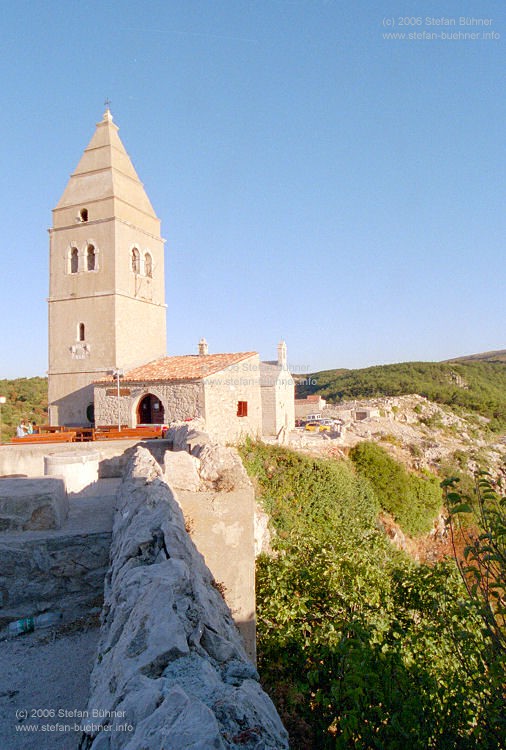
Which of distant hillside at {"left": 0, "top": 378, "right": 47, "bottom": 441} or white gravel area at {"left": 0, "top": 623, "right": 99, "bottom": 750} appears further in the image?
distant hillside at {"left": 0, "top": 378, "right": 47, "bottom": 441}

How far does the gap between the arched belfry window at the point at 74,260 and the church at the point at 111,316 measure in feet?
0.14

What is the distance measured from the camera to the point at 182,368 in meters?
18.0

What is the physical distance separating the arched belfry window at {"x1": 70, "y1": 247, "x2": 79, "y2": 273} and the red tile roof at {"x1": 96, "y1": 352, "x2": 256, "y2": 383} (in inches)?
209

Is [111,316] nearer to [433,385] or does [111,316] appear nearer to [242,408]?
[242,408]

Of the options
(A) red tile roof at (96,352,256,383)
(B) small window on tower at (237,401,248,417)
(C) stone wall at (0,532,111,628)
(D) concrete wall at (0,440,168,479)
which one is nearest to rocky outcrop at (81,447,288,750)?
(C) stone wall at (0,532,111,628)

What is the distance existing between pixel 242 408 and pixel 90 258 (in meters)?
9.28

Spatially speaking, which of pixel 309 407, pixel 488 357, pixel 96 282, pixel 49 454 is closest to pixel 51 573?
pixel 49 454

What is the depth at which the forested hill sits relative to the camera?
47281 millimetres

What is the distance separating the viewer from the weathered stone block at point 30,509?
15.0 ft

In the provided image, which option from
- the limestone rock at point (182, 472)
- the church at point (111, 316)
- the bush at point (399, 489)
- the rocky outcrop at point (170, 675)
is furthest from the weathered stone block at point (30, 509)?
the bush at point (399, 489)

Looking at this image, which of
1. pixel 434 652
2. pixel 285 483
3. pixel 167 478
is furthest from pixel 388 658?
pixel 285 483

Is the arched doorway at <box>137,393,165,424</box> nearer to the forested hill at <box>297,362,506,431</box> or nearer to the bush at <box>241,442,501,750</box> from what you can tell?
the bush at <box>241,442,501,750</box>

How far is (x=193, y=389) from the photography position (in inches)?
647

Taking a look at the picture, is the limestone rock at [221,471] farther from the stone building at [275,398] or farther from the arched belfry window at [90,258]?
the stone building at [275,398]
